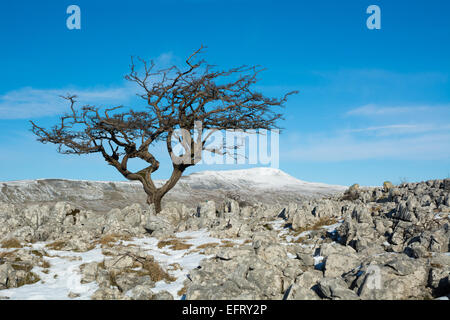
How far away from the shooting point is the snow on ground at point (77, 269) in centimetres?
1016

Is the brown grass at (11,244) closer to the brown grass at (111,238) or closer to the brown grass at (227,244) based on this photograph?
the brown grass at (111,238)

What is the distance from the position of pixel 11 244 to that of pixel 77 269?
5.41m

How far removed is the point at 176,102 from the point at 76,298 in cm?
1550

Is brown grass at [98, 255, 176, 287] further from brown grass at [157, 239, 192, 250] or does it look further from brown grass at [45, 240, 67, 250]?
brown grass at [45, 240, 67, 250]

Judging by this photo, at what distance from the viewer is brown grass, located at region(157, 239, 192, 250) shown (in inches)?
585

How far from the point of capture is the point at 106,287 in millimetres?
10336

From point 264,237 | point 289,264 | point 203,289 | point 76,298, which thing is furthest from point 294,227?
point 76,298

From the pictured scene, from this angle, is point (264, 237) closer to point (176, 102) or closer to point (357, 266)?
point (357, 266)

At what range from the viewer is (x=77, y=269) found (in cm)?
1195

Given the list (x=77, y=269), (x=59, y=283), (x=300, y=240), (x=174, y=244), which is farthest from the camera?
(x=174, y=244)

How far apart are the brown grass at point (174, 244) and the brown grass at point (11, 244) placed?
609 cm

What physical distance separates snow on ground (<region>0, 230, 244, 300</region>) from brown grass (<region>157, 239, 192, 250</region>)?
0.22 metres

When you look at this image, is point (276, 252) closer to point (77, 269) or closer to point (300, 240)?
point (300, 240)

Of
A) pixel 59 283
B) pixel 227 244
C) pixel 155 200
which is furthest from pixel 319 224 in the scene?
pixel 59 283
